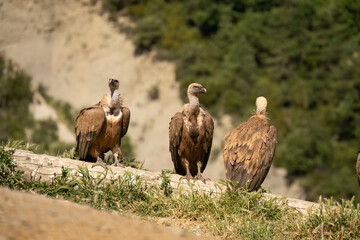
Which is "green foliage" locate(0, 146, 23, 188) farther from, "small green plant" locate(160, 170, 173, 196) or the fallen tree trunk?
"small green plant" locate(160, 170, 173, 196)

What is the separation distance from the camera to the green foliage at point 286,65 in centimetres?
3531

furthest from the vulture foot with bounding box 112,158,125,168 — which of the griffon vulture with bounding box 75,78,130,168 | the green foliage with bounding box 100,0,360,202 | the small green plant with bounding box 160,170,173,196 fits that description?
the green foliage with bounding box 100,0,360,202

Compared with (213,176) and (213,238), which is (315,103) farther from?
(213,238)

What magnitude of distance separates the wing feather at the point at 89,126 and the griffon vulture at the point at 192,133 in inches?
49.6

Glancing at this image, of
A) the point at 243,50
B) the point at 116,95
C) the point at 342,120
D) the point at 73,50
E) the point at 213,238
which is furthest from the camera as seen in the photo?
the point at 73,50

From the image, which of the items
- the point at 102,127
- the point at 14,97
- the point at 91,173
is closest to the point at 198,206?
the point at 91,173

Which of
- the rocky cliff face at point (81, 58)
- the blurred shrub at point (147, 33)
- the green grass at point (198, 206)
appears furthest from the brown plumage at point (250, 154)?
the blurred shrub at point (147, 33)

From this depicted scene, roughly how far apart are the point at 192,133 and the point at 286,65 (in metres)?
30.3

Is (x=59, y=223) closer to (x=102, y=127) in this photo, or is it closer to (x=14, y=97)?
(x=102, y=127)

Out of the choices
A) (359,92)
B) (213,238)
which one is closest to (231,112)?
(359,92)

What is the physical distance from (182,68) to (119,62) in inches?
172

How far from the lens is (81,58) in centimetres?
4259

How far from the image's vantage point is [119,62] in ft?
137

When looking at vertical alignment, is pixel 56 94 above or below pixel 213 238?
above
